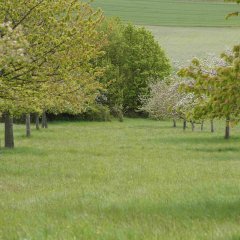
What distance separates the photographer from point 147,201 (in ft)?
45.1

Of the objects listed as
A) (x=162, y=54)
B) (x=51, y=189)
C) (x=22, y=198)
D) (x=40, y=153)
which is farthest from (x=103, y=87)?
(x=162, y=54)

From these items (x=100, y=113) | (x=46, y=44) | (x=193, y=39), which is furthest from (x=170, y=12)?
(x=46, y=44)

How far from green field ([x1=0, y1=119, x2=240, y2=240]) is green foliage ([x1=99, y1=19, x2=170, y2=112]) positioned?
52.5 metres

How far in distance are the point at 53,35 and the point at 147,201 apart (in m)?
8.49

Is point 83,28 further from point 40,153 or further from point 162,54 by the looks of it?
point 162,54

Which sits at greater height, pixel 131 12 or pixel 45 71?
pixel 131 12

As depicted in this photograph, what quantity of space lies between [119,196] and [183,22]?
103m

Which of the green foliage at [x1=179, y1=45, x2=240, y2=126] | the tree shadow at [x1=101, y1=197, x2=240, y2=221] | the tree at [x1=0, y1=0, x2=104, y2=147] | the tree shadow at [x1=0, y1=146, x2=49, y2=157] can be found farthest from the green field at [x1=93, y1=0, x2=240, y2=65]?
the tree shadow at [x1=101, y1=197, x2=240, y2=221]

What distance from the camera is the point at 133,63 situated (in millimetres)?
84375

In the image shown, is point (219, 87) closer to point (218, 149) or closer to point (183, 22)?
point (218, 149)

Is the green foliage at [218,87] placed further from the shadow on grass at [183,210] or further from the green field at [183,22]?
the green field at [183,22]

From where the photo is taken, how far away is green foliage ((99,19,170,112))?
270ft

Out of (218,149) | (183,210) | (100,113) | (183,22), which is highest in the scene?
(183,22)

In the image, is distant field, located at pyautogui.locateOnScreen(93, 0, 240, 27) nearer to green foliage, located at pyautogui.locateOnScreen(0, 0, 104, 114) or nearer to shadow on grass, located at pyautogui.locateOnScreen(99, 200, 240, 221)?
green foliage, located at pyautogui.locateOnScreen(0, 0, 104, 114)
